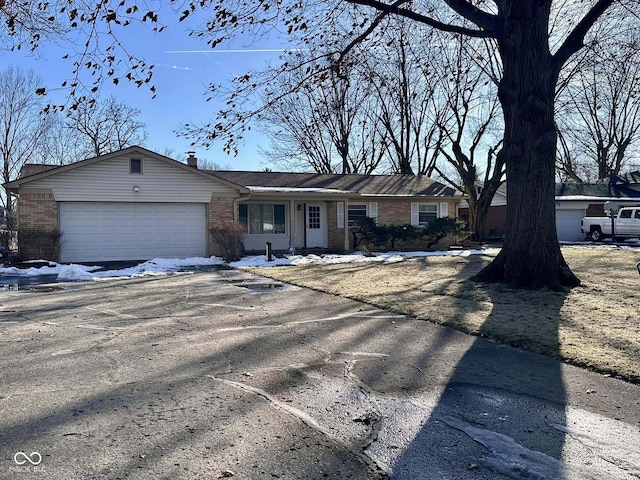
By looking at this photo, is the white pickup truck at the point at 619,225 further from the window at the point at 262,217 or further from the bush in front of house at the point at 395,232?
the window at the point at 262,217

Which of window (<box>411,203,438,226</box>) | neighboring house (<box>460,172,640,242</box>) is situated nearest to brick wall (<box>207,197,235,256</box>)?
window (<box>411,203,438,226</box>)

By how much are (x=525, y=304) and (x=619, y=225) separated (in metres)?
22.5

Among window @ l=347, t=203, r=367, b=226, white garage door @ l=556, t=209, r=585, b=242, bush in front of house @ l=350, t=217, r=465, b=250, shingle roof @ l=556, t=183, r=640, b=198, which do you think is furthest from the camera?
shingle roof @ l=556, t=183, r=640, b=198

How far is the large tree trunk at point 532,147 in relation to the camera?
9.90 meters

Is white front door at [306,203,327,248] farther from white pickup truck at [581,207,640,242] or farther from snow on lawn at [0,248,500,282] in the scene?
white pickup truck at [581,207,640,242]

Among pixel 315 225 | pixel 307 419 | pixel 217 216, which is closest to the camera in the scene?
pixel 307 419

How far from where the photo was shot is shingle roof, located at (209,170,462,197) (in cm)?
2388

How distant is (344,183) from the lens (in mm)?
25359

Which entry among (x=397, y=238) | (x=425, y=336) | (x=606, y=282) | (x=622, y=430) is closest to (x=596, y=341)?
(x=425, y=336)

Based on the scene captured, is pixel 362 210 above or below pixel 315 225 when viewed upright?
above

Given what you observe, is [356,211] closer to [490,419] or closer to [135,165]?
[135,165]

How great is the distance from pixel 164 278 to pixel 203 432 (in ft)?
33.7

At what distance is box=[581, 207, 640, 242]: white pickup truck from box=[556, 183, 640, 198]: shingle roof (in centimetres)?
693

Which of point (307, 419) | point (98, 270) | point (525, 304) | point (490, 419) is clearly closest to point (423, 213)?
point (98, 270)
